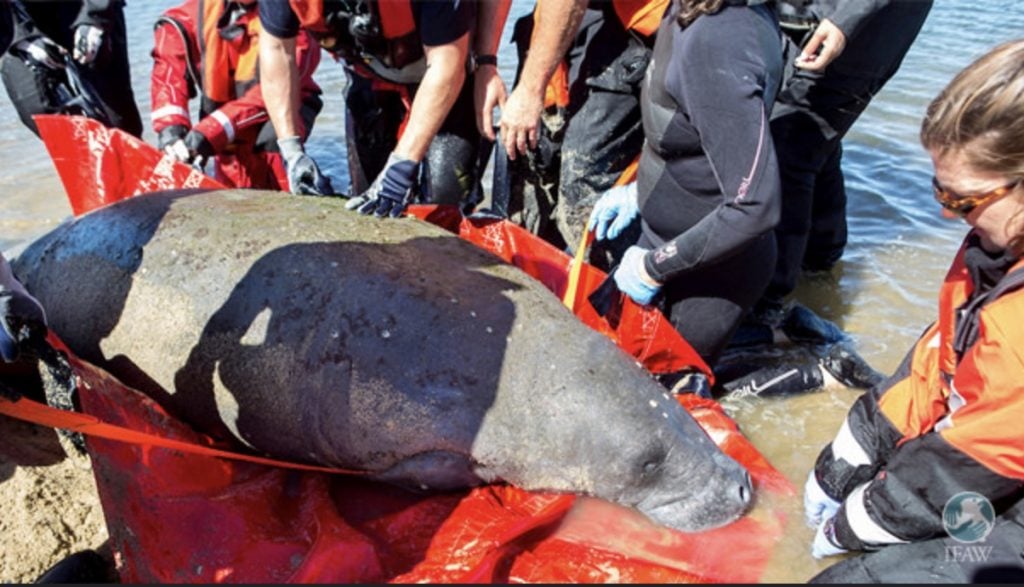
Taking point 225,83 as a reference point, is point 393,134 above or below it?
below

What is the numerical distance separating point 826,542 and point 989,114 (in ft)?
5.15

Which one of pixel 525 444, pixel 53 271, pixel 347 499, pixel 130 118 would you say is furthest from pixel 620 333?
pixel 130 118

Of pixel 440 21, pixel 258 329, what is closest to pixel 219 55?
pixel 440 21

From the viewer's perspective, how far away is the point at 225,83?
514cm

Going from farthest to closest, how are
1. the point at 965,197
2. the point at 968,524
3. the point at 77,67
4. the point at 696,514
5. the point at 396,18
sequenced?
the point at 77,67 < the point at 396,18 < the point at 696,514 < the point at 968,524 < the point at 965,197

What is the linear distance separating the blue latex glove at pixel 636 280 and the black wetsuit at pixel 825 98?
127cm

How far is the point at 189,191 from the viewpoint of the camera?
392 centimetres

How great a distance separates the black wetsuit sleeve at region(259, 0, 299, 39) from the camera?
4.05 metres

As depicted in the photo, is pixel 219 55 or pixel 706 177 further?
pixel 219 55

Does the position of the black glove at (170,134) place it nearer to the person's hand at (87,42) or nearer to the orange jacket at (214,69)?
the orange jacket at (214,69)

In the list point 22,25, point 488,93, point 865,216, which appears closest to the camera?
point 488,93

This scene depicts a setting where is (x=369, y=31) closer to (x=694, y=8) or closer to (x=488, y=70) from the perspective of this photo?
(x=488, y=70)

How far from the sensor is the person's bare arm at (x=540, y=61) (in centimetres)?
398

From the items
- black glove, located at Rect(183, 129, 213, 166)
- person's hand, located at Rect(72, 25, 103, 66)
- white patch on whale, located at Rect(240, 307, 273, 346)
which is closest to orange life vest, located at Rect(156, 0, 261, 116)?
black glove, located at Rect(183, 129, 213, 166)
